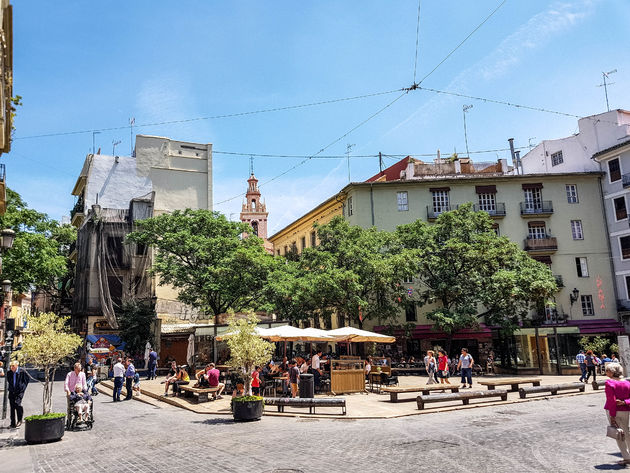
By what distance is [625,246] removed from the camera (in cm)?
3797

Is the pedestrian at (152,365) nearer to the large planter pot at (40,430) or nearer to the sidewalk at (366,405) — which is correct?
the sidewalk at (366,405)

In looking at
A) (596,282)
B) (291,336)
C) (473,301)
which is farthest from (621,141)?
(291,336)

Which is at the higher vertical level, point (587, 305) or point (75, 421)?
point (587, 305)

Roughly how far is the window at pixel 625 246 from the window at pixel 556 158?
8.84m

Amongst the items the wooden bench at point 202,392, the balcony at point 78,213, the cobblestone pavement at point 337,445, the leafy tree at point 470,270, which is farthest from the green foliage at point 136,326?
the cobblestone pavement at point 337,445

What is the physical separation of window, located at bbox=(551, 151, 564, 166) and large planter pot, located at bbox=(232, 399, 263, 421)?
39039mm

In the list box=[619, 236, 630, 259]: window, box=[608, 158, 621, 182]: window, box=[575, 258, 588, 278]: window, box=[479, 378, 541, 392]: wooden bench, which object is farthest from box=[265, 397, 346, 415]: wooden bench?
box=[608, 158, 621, 182]: window

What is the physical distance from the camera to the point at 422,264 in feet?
104

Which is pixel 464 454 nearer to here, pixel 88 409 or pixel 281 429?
pixel 281 429

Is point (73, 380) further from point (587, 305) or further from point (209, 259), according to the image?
point (587, 305)

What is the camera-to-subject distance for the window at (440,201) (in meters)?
38.9

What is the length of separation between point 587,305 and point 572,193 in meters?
8.61

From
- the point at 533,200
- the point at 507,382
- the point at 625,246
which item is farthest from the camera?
the point at 533,200

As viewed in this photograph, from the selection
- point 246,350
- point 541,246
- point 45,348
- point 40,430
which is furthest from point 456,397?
point 541,246
